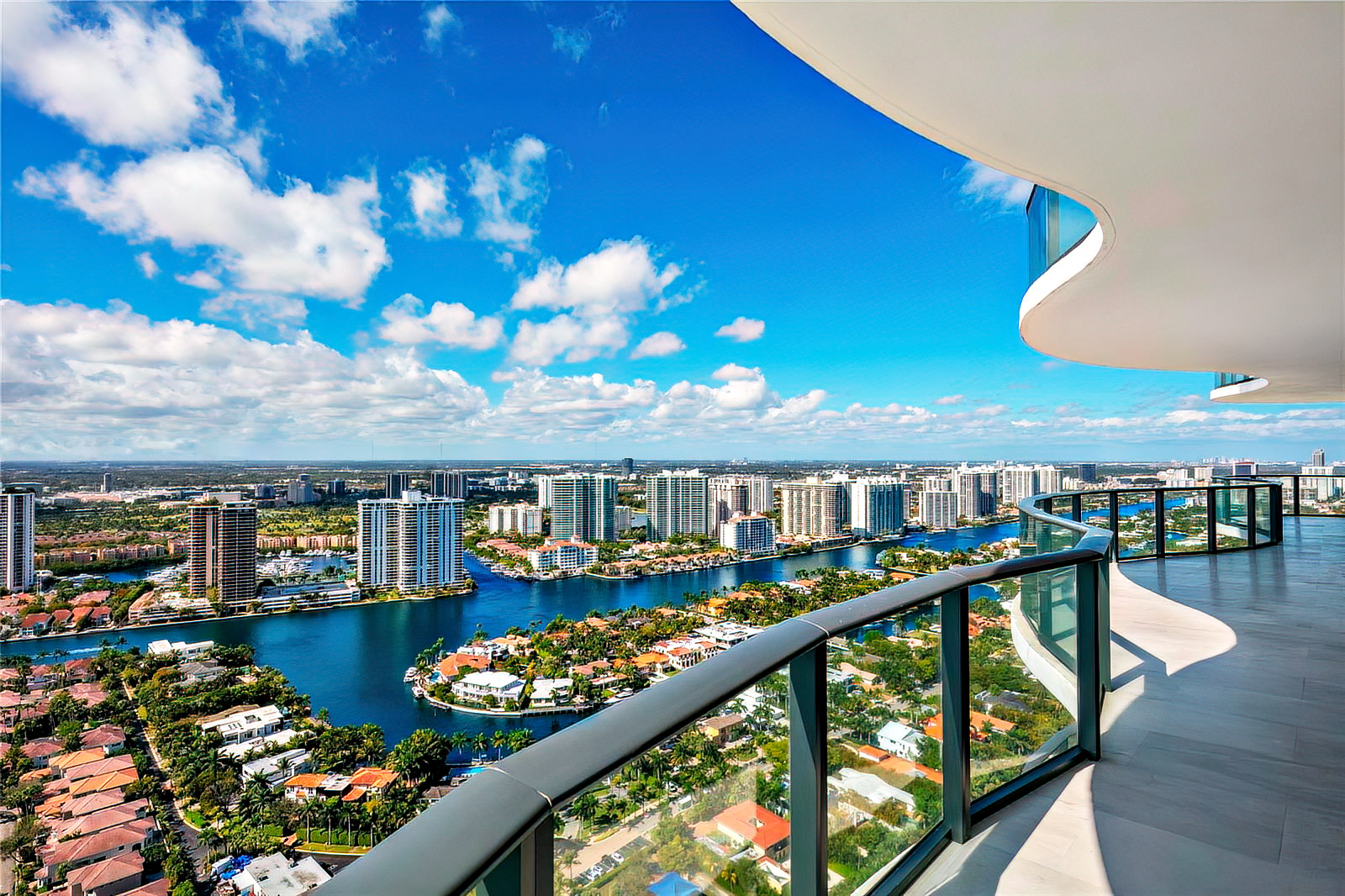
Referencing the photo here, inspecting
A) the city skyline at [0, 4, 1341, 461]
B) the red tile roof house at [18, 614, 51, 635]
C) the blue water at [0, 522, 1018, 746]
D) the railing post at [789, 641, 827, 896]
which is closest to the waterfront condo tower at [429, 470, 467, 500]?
the blue water at [0, 522, 1018, 746]

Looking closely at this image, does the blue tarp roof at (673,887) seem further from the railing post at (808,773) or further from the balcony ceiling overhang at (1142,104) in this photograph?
the balcony ceiling overhang at (1142,104)

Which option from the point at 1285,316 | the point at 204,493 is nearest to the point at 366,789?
the point at 1285,316

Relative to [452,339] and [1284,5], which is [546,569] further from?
[452,339]

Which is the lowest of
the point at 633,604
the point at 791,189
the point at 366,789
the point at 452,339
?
the point at 633,604

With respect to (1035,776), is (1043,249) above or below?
above

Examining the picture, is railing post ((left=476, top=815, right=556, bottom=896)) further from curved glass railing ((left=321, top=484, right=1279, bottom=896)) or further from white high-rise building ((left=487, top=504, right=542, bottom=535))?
white high-rise building ((left=487, top=504, right=542, bottom=535))

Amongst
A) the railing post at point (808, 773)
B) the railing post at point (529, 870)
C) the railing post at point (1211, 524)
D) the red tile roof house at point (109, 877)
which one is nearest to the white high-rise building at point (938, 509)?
the railing post at point (1211, 524)
